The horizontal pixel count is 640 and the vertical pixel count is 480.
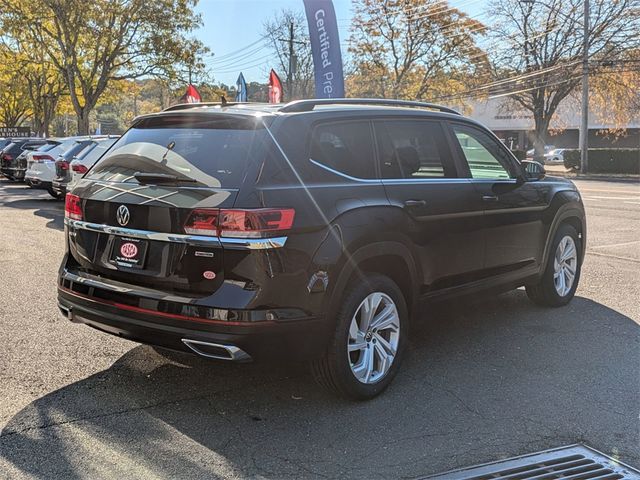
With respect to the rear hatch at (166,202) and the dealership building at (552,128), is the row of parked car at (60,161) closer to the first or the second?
the rear hatch at (166,202)

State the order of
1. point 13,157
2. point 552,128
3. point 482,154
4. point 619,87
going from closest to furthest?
1. point 482,154
2. point 13,157
3. point 619,87
4. point 552,128

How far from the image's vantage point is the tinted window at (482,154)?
5077mm

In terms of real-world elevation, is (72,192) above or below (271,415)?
above

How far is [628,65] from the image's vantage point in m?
35.9

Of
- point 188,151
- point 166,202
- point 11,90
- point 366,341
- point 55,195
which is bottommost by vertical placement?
point 366,341

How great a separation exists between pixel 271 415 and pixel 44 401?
139 cm

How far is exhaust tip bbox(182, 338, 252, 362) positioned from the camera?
134 inches

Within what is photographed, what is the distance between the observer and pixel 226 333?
11.1 feet

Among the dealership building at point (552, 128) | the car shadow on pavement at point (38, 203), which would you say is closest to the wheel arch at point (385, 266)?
the car shadow on pavement at point (38, 203)

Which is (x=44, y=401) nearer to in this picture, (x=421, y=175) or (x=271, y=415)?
(x=271, y=415)

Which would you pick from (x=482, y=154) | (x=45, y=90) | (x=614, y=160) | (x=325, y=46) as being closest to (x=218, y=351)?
(x=482, y=154)

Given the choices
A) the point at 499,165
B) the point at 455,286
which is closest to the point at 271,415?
the point at 455,286

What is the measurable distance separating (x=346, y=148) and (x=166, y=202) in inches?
47.8

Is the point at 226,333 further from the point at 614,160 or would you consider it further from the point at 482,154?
→ the point at 614,160
